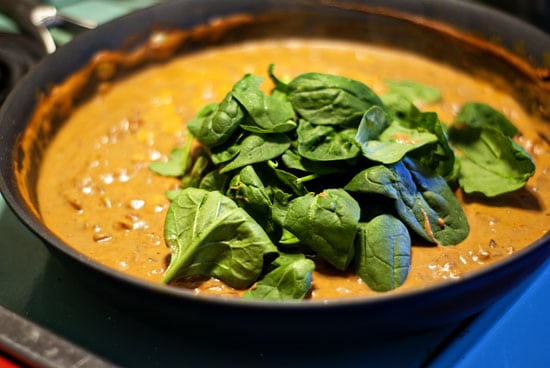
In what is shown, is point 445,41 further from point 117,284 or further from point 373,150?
point 117,284

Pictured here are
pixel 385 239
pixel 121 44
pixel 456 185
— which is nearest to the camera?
pixel 385 239

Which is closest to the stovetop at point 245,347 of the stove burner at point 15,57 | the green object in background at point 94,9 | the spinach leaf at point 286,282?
the spinach leaf at point 286,282

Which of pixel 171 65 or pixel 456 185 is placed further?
pixel 171 65

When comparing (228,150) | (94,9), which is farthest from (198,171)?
(94,9)

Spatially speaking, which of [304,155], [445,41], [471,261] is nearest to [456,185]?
[471,261]

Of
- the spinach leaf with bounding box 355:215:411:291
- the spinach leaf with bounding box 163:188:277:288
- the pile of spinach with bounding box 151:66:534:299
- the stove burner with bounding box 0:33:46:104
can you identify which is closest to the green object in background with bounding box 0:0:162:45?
the stove burner with bounding box 0:33:46:104

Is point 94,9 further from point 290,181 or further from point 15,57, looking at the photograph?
point 290,181

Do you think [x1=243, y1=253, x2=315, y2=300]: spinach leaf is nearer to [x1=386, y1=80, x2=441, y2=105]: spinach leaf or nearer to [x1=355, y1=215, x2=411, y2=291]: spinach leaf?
[x1=355, y1=215, x2=411, y2=291]: spinach leaf
